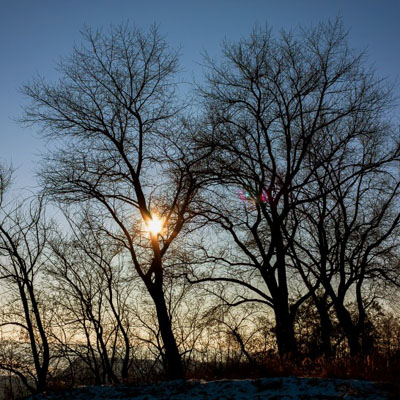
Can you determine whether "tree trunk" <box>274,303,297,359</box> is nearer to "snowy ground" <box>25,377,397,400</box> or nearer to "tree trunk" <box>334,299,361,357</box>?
"tree trunk" <box>334,299,361,357</box>

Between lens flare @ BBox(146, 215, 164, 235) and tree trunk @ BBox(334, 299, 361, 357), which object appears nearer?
lens flare @ BBox(146, 215, 164, 235)

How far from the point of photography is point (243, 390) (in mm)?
6582

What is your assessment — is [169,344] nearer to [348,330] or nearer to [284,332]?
[284,332]

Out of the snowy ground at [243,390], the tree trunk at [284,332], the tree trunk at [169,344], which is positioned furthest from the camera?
the tree trunk at [284,332]

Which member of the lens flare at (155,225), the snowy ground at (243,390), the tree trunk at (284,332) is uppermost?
the lens flare at (155,225)

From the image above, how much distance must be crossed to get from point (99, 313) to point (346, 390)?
18.0 metres

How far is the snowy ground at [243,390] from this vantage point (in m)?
5.95

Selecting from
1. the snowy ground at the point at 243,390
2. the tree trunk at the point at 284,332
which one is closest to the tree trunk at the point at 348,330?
the tree trunk at the point at 284,332

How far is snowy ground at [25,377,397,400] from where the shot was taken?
5949 millimetres

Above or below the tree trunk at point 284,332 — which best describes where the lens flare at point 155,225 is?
above

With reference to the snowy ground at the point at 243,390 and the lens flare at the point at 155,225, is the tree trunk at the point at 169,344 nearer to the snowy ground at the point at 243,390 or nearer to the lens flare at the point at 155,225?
the lens flare at the point at 155,225

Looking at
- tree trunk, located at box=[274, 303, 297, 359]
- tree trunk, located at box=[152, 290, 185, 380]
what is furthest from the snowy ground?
tree trunk, located at box=[274, 303, 297, 359]

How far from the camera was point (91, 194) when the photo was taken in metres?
A: 12.7

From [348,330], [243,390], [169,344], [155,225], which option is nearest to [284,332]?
[169,344]
